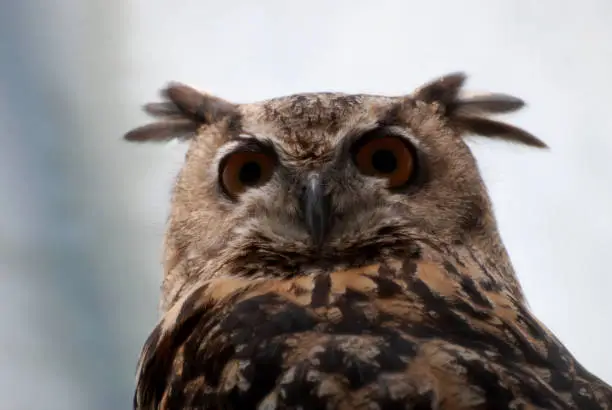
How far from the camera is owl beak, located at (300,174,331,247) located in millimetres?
1781

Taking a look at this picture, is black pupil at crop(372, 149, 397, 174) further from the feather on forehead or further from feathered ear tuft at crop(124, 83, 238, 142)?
feathered ear tuft at crop(124, 83, 238, 142)

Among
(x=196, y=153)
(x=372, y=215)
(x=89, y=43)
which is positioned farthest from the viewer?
(x=89, y=43)

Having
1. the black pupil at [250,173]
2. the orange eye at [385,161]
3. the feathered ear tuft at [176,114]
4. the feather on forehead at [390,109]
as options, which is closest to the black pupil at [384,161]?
the orange eye at [385,161]

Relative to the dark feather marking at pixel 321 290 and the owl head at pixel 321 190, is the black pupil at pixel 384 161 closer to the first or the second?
the owl head at pixel 321 190

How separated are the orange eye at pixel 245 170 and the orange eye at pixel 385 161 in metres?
0.20

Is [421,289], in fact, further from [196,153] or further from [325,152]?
[196,153]

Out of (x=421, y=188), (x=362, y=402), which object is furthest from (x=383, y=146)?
(x=362, y=402)

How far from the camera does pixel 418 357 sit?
1.25 metres

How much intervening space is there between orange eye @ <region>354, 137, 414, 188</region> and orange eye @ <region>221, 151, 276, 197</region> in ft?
0.65

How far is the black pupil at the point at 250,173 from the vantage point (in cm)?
197

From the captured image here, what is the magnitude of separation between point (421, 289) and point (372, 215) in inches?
11.9

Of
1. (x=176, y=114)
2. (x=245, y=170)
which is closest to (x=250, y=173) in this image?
(x=245, y=170)

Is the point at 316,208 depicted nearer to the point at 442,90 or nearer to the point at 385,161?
the point at 385,161

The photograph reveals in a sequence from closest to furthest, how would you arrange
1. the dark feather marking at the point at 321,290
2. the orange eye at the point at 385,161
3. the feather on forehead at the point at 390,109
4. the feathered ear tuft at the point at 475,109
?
the dark feather marking at the point at 321,290 < the orange eye at the point at 385,161 < the feather on forehead at the point at 390,109 < the feathered ear tuft at the point at 475,109
